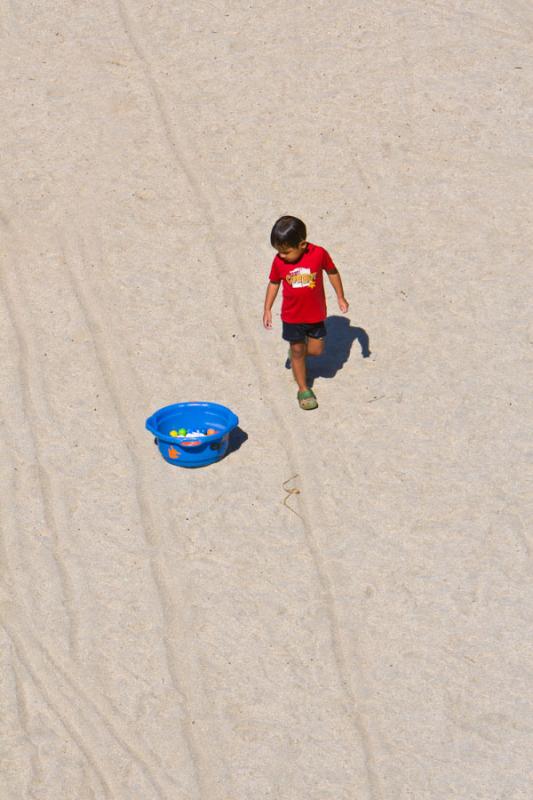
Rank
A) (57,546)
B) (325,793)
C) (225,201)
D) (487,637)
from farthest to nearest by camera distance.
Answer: (225,201), (57,546), (487,637), (325,793)

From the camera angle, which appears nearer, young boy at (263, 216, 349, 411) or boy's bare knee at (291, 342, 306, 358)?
young boy at (263, 216, 349, 411)

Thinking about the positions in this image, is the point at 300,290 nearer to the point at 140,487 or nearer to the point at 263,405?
the point at 263,405

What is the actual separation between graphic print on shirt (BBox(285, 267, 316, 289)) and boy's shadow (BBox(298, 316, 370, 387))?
914 mm

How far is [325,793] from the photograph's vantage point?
250 inches

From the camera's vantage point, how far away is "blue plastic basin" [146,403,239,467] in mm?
8133

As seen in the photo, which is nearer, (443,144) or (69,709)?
(69,709)

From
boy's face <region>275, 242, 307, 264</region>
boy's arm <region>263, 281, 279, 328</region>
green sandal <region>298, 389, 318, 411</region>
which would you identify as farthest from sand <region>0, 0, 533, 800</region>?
boy's face <region>275, 242, 307, 264</region>

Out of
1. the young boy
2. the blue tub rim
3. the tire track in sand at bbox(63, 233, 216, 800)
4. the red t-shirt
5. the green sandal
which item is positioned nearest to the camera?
the tire track in sand at bbox(63, 233, 216, 800)

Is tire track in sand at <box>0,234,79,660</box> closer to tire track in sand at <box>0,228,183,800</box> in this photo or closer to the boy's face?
tire track in sand at <box>0,228,183,800</box>

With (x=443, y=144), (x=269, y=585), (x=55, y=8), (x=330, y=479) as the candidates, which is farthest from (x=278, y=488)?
(x=55, y=8)

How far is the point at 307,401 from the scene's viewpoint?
8.78m

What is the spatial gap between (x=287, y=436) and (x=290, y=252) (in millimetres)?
1240

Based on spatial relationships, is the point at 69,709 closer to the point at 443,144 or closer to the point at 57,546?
the point at 57,546

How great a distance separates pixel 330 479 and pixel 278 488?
0.34 m
